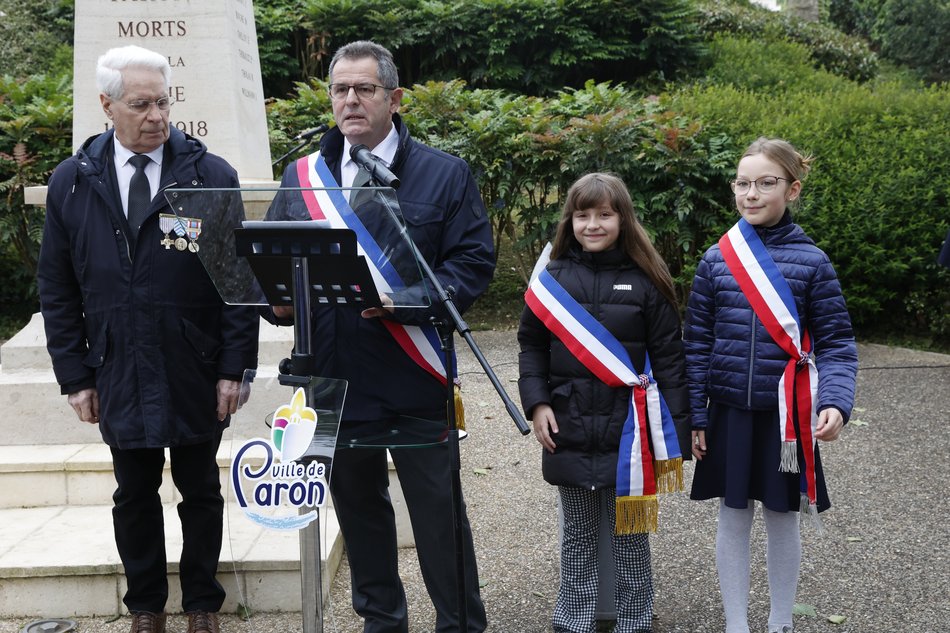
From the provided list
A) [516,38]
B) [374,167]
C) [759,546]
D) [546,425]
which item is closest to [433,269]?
[374,167]

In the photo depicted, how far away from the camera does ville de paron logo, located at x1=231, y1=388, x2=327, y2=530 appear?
226cm

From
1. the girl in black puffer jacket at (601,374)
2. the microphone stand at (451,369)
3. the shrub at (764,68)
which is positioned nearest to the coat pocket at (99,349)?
the microphone stand at (451,369)

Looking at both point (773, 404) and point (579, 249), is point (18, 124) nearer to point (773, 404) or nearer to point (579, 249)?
point (579, 249)

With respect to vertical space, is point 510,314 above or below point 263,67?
below

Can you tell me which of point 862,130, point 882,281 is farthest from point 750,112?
point 882,281

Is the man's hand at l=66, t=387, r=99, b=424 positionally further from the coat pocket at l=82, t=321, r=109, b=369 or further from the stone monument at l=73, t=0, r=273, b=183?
the stone monument at l=73, t=0, r=273, b=183

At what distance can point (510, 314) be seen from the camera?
8.77 meters

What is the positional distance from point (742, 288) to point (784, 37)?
491 inches

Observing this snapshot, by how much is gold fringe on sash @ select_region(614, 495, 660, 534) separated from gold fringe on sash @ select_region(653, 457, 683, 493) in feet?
0.20

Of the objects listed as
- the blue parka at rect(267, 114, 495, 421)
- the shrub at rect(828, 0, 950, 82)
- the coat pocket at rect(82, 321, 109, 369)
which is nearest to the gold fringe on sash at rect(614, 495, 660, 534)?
the blue parka at rect(267, 114, 495, 421)

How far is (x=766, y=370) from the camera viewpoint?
3205 mm

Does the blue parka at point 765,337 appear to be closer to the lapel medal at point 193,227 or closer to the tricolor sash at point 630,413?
the tricolor sash at point 630,413

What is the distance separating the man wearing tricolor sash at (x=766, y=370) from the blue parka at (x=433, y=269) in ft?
2.75

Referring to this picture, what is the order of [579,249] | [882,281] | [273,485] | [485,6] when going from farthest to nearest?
[485,6], [882,281], [579,249], [273,485]
